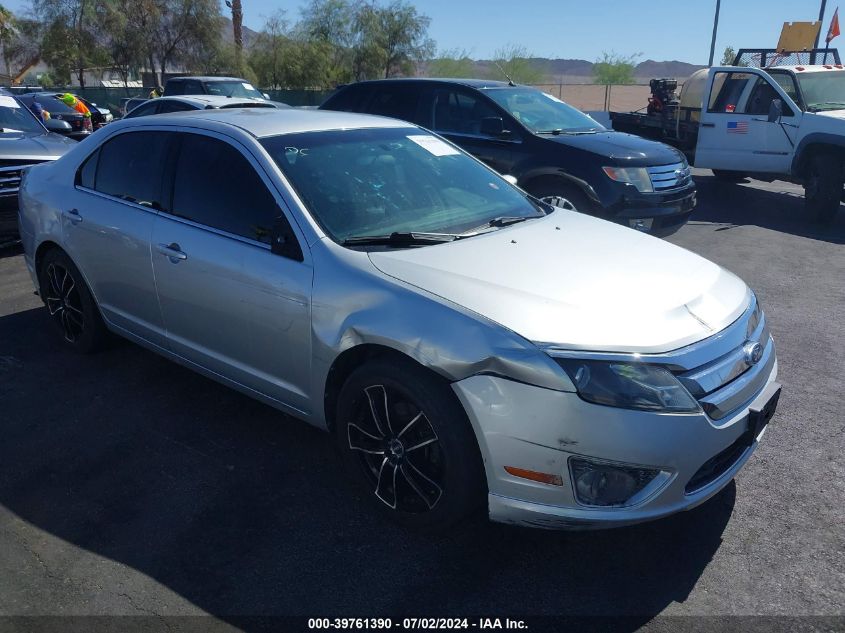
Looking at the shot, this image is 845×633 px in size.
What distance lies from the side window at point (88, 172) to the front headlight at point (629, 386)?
3.48 metres

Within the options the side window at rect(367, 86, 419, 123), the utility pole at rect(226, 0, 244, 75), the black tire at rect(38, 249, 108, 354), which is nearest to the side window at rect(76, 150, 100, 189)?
the black tire at rect(38, 249, 108, 354)

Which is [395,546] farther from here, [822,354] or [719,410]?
[822,354]

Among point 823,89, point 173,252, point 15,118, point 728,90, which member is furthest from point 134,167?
point 823,89

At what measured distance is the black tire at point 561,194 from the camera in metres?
7.32

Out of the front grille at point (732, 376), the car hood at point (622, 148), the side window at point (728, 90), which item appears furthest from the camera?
the side window at point (728, 90)

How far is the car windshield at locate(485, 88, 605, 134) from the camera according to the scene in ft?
26.4

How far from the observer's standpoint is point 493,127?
25.4ft

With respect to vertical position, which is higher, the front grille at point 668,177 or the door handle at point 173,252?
the door handle at point 173,252

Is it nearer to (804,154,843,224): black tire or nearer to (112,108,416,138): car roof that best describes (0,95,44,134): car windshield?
(112,108,416,138): car roof

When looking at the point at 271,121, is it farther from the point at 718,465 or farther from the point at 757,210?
the point at 757,210

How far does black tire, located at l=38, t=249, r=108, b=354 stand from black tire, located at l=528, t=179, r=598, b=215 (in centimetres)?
432

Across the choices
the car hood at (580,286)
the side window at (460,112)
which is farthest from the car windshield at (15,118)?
the car hood at (580,286)

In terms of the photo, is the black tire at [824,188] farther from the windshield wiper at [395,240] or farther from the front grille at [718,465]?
the windshield wiper at [395,240]

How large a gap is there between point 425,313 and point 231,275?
1208mm
